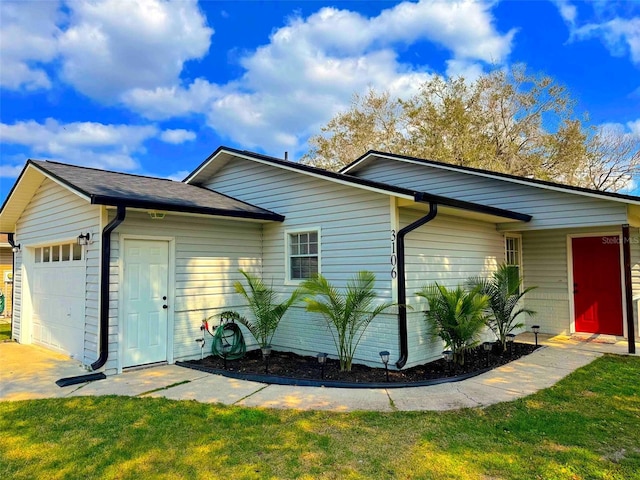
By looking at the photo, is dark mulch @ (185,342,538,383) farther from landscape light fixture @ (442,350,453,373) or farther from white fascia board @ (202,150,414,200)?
white fascia board @ (202,150,414,200)

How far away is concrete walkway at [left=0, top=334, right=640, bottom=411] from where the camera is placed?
477 centimetres

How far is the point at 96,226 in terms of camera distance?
20.3ft

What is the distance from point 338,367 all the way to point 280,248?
258 cm

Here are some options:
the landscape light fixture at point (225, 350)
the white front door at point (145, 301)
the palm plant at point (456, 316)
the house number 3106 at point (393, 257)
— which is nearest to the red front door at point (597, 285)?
the palm plant at point (456, 316)

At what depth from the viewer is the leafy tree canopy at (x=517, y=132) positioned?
1956cm

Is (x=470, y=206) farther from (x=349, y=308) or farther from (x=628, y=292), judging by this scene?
(x=628, y=292)

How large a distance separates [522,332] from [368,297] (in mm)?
5563

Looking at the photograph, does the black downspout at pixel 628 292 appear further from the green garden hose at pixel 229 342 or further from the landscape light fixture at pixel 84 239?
the landscape light fixture at pixel 84 239

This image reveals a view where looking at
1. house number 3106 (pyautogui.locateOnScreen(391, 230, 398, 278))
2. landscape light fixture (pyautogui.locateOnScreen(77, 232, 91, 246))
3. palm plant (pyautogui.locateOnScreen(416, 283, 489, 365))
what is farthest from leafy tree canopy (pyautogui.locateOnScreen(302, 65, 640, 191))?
landscape light fixture (pyautogui.locateOnScreen(77, 232, 91, 246))

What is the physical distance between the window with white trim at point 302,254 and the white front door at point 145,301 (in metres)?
2.23

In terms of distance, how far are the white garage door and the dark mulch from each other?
2097 millimetres

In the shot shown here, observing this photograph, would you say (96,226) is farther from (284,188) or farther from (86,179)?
(284,188)

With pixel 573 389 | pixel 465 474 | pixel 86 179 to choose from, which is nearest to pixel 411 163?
pixel 573 389

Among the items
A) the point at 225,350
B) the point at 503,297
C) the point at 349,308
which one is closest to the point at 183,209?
the point at 225,350
